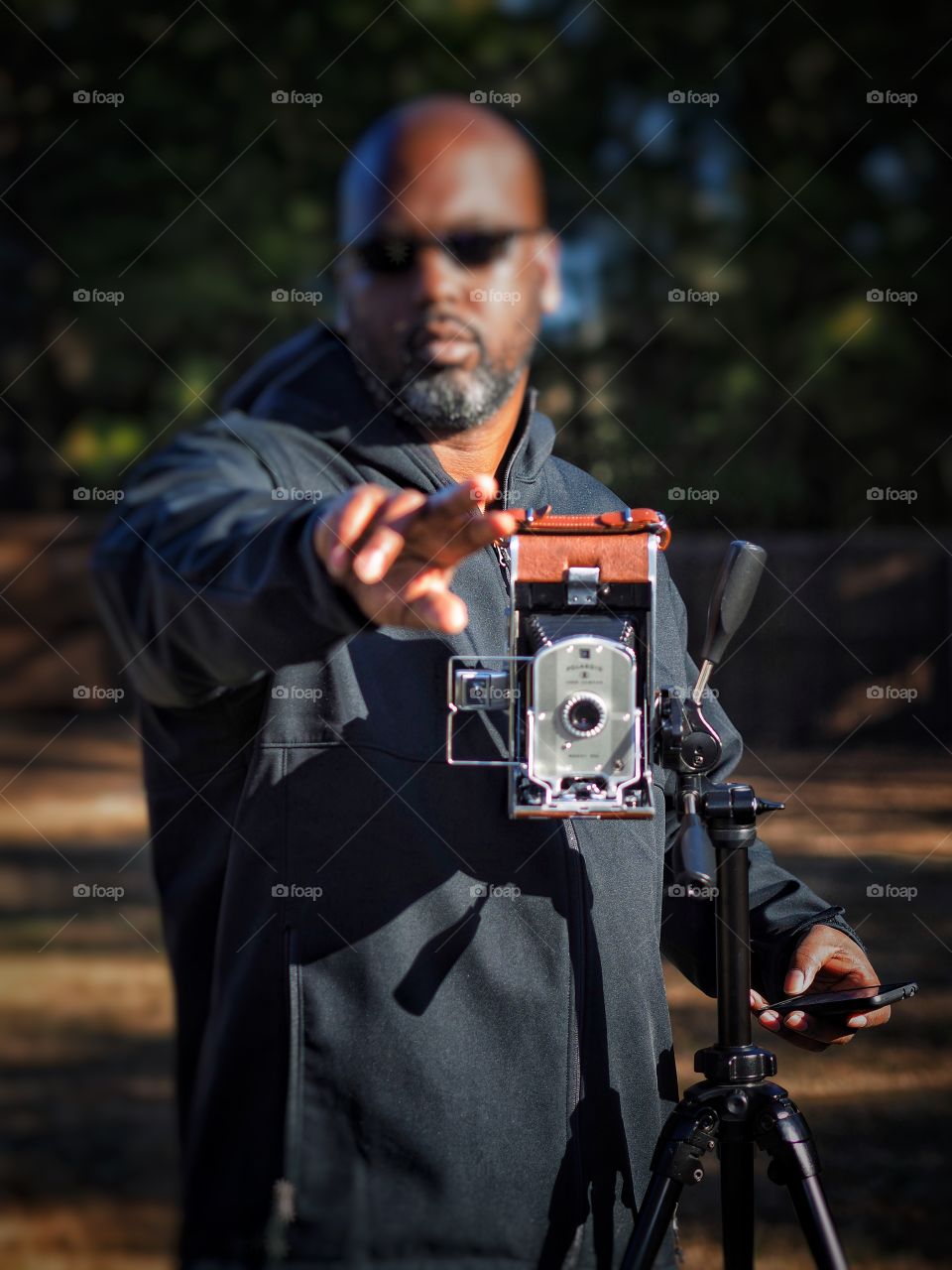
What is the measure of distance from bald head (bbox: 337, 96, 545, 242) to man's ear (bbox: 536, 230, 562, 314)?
0.33 ft

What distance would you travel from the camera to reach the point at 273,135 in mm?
12508

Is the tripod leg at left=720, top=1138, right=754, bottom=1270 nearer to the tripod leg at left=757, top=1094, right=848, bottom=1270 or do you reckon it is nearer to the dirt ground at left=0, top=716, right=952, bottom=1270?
the tripod leg at left=757, top=1094, right=848, bottom=1270

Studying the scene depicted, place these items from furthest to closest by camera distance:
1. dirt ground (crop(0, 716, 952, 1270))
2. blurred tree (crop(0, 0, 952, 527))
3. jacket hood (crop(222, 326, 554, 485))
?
1. blurred tree (crop(0, 0, 952, 527))
2. dirt ground (crop(0, 716, 952, 1270))
3. jacket hood (crop(222, 326, 554, 485))

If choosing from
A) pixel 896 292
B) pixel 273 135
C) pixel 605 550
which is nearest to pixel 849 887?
pixel 605 550

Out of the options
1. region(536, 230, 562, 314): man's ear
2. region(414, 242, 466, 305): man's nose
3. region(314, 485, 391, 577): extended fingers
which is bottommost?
region(314, 485, 391, 577): extended fingers

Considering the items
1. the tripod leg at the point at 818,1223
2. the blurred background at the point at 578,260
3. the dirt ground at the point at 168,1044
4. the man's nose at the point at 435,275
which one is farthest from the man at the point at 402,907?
the blurred background at the point at 578,260

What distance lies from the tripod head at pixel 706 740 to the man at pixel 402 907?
0.78 feet

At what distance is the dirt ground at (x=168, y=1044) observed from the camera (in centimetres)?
409

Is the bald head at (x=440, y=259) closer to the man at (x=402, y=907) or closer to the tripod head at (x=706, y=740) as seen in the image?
the man at (x=402, y=907)

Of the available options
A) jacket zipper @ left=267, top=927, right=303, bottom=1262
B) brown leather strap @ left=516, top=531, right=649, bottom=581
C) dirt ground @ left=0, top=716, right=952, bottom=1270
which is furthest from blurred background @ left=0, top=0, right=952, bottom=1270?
brown leather strap @ left=516, top=531, right=649, bottom=581

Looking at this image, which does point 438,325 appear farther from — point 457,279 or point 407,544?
point 407,544

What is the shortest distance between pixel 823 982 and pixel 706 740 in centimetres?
53

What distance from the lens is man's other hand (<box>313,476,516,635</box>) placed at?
3.81ft

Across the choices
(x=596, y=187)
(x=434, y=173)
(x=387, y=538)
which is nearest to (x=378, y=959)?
(x=387, y=538)
